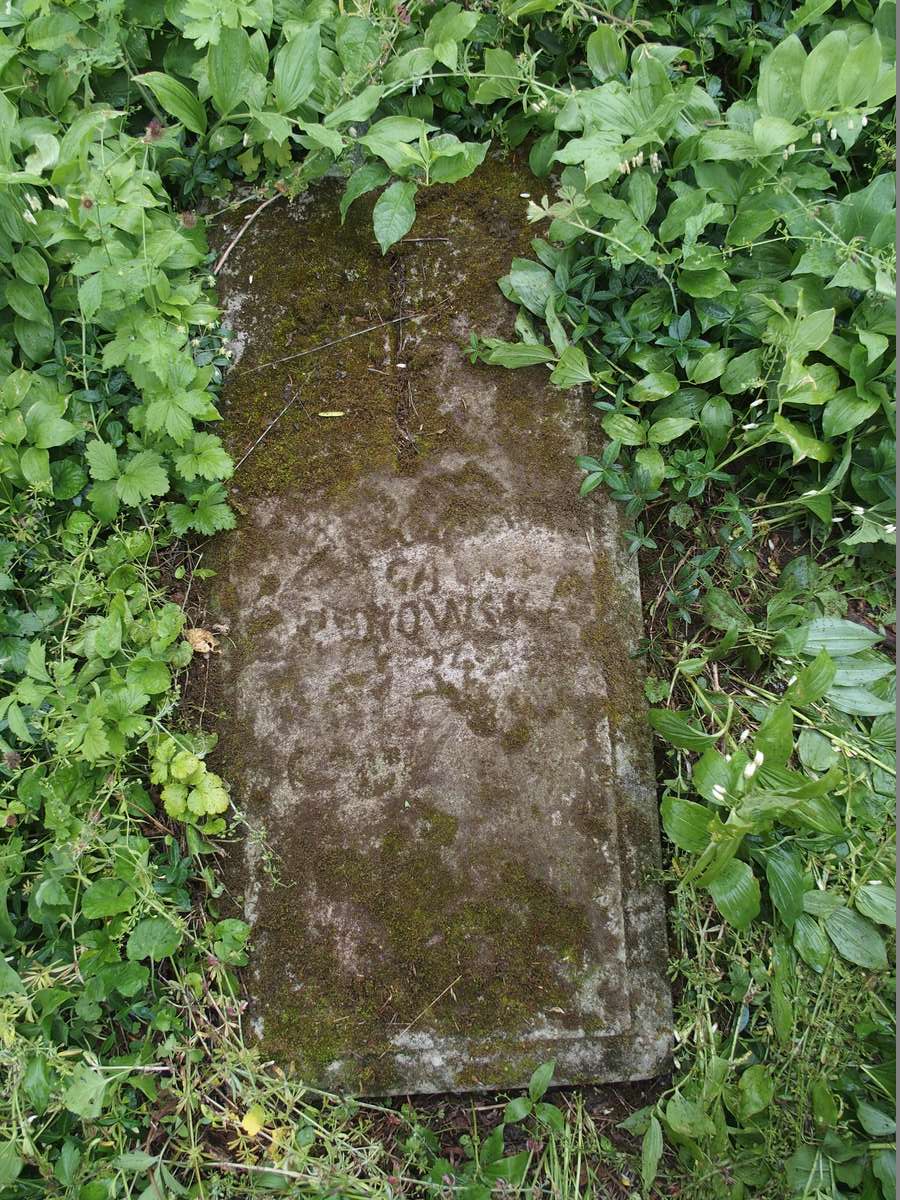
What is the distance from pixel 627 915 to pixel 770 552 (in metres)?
1.13

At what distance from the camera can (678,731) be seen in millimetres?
2148

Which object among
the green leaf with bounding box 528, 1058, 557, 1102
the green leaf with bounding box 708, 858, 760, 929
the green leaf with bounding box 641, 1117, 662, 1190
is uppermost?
the green leaf with bounding box 708, 858, 760, 929

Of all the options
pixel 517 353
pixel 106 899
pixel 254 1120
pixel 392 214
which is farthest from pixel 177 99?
pixel 254 1120

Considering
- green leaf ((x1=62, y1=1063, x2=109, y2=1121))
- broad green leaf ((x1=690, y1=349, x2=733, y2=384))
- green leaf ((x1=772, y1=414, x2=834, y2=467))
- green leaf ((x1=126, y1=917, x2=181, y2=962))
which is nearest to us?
green leaf ((x1=62, y1=1063, x2=109, y2=1121))

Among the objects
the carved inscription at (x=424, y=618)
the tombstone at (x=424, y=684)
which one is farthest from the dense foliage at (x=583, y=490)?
the carved inscription at (x=424, y=618)

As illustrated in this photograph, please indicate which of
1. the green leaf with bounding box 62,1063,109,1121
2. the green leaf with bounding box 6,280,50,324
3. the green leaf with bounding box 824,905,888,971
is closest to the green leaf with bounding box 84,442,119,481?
the green leaf with bounding box 6,280,50,324

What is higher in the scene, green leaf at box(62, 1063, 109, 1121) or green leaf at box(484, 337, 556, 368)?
green leaf at box(484, 337, 556, 368)

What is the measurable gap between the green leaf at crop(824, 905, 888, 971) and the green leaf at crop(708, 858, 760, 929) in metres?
0.27

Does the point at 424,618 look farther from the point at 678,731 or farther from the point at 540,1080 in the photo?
the point at 540,1080

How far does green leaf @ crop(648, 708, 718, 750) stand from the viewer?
2139mm

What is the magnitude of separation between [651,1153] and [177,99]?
3086mm

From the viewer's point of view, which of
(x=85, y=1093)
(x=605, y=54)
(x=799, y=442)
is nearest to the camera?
(x=85, y=1093)

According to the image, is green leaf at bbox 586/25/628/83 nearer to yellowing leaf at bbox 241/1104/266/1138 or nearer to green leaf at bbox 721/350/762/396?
green leaf at bbox 721/350/762/396

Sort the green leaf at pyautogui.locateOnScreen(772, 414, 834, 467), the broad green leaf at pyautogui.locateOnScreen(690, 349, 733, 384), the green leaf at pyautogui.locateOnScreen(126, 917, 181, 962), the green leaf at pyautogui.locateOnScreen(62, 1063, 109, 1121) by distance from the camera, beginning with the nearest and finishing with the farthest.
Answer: the green leaf at pyautogui.locateOnScreen(62, 1063, 109, 1121), the green leaf at pyautogui.locateOnScreen(126, 917, 181, 962), the green leaf at pyautogui.locateOnScreen(772, 414, 834, 467), the broad green leaf at pyautogui.locateOnScreen(690, 349, 733, 384)
